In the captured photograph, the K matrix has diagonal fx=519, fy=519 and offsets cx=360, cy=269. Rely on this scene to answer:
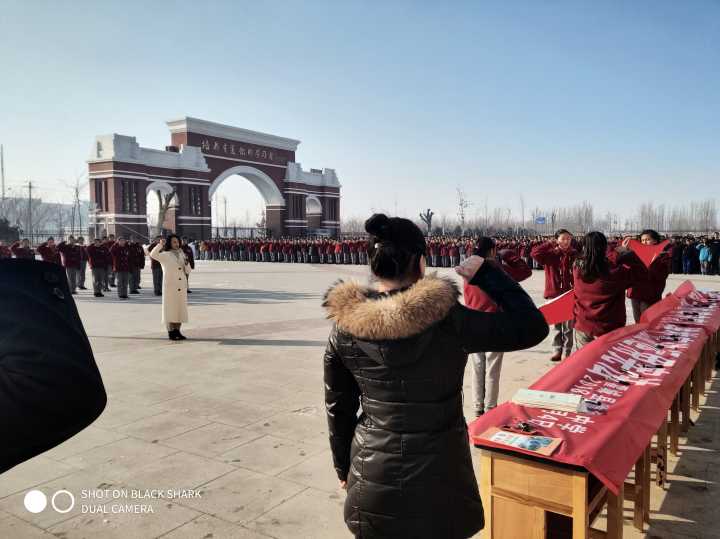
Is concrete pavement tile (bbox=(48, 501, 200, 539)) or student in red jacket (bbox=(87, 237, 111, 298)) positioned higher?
student in red jacket (bbox=(87, 237, 111, 298))

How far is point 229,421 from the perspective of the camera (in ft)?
15.5

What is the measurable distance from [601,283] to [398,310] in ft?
12.6

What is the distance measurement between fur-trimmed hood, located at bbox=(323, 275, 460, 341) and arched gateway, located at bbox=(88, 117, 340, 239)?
39.0 m

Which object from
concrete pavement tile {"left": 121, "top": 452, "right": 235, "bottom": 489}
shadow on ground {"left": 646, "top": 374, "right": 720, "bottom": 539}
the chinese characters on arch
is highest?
the chinese characters on arch

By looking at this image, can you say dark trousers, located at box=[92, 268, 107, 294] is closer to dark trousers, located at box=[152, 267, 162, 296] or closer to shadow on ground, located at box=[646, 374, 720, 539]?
dark trousers, located at box=[152, 267, 162, 296]

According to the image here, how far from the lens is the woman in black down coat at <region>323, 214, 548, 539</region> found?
68.9 inches

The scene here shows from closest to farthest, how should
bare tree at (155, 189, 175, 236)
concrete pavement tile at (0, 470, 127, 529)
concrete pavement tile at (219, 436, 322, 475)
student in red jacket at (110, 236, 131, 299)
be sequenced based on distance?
concrete pavement tile at (0, 470, 127, 529) → concrete pavement tile at (219, 436, 322, 475) → student in red jacket at (110, 236, 131, 299) → bare tree at (155, 189, 175, 236)

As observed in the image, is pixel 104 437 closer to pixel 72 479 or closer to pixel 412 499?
pixel 72 479

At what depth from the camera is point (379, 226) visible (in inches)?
74.4

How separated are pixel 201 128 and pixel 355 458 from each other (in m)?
43.7

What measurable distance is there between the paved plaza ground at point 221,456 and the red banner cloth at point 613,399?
739 mm

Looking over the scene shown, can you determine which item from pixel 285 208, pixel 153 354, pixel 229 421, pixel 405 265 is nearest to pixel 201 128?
pixel 285 208

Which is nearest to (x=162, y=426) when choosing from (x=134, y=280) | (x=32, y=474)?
(x=32, y=474)

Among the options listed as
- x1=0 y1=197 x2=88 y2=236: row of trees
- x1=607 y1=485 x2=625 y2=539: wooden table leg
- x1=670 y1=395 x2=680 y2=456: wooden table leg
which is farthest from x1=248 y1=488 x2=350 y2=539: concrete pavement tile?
x1=0 y1=197 x2=88 y2=236: row of trees
